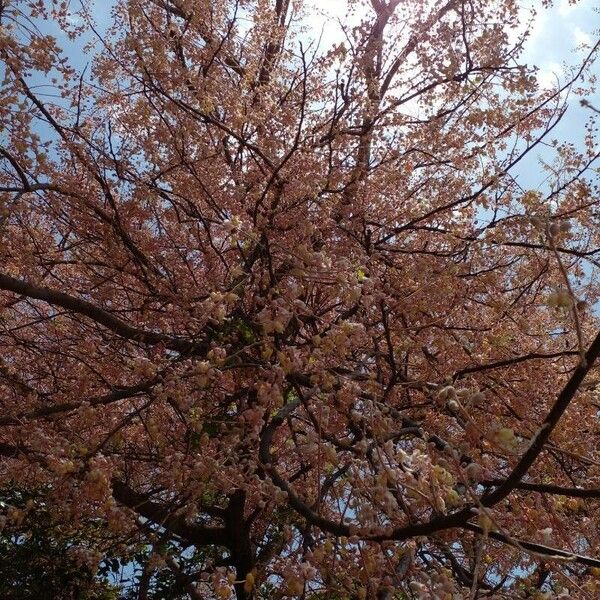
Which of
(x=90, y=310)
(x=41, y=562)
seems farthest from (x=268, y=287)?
(x=41, y=562)

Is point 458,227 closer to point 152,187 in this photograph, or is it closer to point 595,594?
point 152,187

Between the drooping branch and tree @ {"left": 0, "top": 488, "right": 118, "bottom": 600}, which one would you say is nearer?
the drooping branch

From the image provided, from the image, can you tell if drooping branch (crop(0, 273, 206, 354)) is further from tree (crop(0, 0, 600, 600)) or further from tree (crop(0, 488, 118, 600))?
tree (crop(0, 488, 118, 600))

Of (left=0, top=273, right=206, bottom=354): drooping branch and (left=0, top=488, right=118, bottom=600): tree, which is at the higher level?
(left=0, top=273, right=206, bottom=354): drooping branch

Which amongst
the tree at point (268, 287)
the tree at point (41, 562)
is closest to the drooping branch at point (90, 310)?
the tree at point (268, 287)

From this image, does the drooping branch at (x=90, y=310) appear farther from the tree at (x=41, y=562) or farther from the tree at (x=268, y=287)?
the tree at (x=41, y=562)

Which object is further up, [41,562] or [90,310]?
[90,310]

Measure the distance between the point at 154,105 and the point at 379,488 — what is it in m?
4.12

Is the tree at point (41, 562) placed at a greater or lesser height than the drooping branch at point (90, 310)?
lesser

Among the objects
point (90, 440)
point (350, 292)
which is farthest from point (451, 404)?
point (90, 440)

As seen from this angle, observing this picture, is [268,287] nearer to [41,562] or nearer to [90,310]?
[90,310]

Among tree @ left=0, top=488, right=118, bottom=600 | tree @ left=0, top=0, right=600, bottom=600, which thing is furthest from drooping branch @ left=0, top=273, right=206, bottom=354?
tree @ left=0, top=488, right=118, bottom=600

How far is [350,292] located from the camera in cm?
268

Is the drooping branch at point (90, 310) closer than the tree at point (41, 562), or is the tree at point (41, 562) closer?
the drooping branch at point (90, 310)
